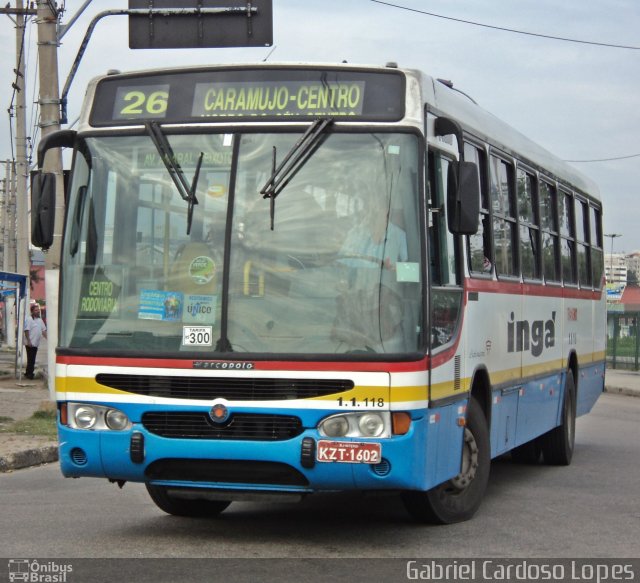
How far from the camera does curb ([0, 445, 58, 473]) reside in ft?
42.3

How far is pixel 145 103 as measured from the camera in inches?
336

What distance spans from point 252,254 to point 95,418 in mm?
1421

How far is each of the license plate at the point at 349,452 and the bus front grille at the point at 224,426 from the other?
19 centimetres

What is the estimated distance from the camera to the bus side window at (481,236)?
375 inches

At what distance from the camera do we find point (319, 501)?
408 inches

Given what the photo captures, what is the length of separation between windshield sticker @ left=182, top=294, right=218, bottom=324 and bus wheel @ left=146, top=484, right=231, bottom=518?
71.8 inches

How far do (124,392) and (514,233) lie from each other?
4.33m

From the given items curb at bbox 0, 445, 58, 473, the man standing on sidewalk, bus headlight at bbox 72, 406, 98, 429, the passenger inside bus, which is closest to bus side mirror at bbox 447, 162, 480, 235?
the passenger inside bus

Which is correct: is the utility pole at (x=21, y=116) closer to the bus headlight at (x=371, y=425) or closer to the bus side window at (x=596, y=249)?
the bus side window at (x=596, y=249)

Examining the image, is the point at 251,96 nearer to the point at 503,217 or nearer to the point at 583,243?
the point at 503,217

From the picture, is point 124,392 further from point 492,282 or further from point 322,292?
point 492,282

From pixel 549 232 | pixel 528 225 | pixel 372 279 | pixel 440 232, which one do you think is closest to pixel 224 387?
pixel 372 279

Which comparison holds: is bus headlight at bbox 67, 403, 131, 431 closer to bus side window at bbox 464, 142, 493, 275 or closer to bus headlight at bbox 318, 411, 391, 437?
bus headlight at bbox 318, 411, 391, 437

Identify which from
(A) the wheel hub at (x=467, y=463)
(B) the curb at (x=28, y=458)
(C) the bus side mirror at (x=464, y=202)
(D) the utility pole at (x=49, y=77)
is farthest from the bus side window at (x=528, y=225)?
(D) the utility pole at (x=49, y=77)
